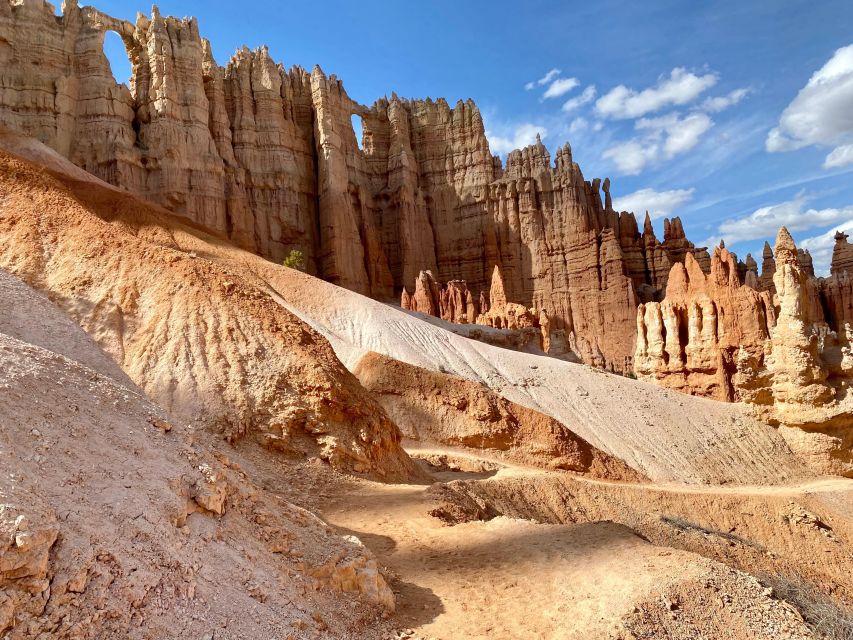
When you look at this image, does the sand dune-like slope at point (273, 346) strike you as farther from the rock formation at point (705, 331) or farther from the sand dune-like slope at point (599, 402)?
the rock formation at point (705, 331)

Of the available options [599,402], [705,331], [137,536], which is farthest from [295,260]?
[137,536]

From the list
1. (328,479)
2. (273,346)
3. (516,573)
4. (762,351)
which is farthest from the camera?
(762,351)

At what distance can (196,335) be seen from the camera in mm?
15648

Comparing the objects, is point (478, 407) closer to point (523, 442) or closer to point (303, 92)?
point (523, 442)

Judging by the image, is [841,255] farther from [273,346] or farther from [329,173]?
[273,346]

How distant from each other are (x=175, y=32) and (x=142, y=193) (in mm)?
12940

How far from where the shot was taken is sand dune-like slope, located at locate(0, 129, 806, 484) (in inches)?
580

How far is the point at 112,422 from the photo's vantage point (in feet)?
21.7

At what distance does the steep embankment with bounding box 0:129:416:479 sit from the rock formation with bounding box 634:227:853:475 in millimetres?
18096

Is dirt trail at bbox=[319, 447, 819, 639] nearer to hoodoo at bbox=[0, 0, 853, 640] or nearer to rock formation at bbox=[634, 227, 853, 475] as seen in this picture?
hoodoo at bbox=[0, 0, 853, 640]

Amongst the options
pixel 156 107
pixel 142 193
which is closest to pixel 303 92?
pixel 156 107

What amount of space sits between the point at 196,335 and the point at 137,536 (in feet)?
35.4

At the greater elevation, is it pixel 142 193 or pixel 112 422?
pixel 142 193

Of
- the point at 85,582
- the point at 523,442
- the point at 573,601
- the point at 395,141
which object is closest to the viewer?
the point at 85,582
